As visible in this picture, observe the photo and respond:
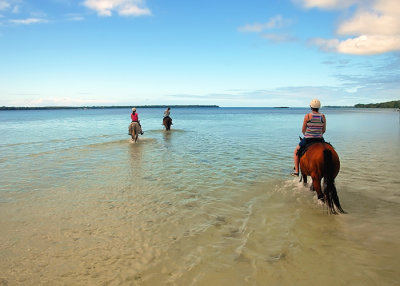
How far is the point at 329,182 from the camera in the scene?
20.9 ft

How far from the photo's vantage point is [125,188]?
28.7 feet

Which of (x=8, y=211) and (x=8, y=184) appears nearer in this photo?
(x=8, y=211)

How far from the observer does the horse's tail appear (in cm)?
630

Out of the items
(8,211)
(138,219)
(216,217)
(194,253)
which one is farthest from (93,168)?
(194,253)

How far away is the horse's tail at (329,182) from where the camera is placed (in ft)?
20.7

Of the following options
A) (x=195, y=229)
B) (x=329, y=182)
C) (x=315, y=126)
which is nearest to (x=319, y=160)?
(x=329, y=182)

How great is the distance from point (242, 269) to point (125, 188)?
5.51m

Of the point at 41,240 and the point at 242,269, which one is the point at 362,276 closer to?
the point at 242,269

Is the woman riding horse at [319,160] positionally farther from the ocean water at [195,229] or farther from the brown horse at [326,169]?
the ocean water at [195,229]

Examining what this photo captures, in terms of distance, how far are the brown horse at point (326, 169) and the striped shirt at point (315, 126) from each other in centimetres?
84

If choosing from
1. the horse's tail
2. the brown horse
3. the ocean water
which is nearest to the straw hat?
the brown horse

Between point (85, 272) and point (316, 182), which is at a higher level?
point (316, 182)

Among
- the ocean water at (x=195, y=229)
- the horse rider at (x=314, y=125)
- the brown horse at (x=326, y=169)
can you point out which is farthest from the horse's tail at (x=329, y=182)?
the horse rider at (x=314, y=125)

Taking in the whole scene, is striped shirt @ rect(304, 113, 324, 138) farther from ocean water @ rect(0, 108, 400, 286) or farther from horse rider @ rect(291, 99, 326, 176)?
ocean water @ rect(0, 108, 400, 286)
